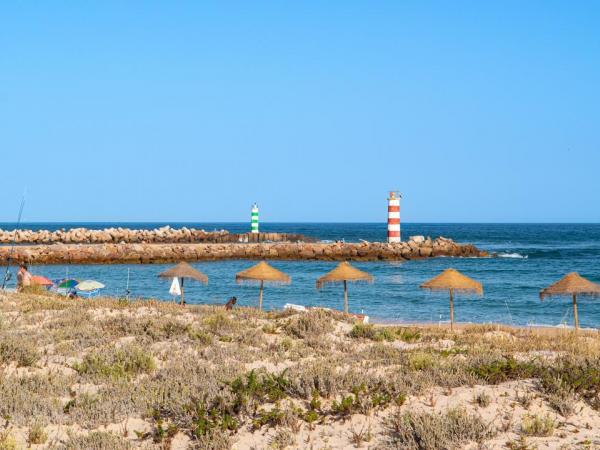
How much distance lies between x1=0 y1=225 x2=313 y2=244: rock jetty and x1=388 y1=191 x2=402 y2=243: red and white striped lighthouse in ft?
59.3

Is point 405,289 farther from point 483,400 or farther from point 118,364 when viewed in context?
point 483,400

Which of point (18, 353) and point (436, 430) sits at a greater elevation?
point (18, 353)

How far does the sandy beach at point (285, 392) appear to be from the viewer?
20.2 ft

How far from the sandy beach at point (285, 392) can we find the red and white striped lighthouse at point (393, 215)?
38.7 m

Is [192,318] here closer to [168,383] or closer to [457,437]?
[168,383]

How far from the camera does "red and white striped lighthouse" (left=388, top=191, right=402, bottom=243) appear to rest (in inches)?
1938

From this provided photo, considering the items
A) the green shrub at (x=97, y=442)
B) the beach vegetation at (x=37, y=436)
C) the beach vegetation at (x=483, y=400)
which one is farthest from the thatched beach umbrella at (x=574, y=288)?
the beach vegetation at (x=37, y=436)

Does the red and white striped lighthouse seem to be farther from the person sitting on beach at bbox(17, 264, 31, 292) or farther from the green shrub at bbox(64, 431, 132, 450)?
the green shrub at bbox(64, 431, 132, 450)

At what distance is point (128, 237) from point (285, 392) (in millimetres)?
63303

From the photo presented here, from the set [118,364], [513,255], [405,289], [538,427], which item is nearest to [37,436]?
[118,364]

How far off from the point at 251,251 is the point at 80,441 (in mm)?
48721

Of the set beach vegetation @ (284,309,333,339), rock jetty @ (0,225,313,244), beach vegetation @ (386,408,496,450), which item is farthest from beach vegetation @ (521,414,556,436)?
rock jetty @ (0,225,313,244)

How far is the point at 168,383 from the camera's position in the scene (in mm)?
7578

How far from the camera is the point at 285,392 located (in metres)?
7.20
